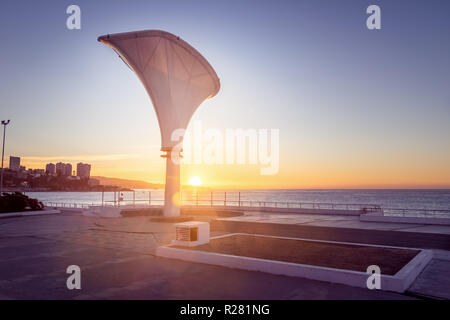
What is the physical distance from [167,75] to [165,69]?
503 mm

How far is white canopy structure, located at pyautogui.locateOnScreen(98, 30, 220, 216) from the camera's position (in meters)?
26.7

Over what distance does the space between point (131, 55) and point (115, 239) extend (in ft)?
51.0

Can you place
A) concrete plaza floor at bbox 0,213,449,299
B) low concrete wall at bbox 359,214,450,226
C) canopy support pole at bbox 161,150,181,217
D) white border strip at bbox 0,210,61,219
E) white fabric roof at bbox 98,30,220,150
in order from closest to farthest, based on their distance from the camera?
1. concrete plaza floor at bbox 0,213,449,299
2. low concrete wall at bbox 359,214,450,226
3. white fabric roof at bbox 98,30,220,150
4. canopy support pole at bbox 161,150,181,217
5. white border strip at bbox 0,210,61,219

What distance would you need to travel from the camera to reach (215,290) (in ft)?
29.0

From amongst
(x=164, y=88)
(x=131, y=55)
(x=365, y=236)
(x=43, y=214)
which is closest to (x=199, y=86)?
(x=164, y=88)

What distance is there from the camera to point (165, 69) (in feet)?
90.0

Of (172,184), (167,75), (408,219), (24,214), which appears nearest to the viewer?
(408,219)

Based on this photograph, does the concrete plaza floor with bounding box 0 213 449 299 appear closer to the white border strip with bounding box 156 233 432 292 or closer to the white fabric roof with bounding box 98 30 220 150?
the white border strip with bounding box 156 233 432 292

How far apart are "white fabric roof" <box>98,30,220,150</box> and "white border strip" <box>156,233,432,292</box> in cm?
1676

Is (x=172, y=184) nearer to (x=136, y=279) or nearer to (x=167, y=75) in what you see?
(x=167, y=75)

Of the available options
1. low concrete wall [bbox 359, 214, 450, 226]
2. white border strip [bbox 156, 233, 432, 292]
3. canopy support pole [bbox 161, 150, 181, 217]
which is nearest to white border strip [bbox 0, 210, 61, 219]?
canopy support pole [bbox 161, 150, 181, 217]

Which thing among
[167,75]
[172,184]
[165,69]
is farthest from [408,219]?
[165,69]

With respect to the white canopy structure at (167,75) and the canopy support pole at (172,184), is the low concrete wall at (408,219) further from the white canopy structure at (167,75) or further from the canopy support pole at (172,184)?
the white canopy structure at (167,75)

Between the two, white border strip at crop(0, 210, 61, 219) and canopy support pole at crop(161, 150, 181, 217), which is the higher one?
canopy support pole at crop(161, 150, 181, 217)
